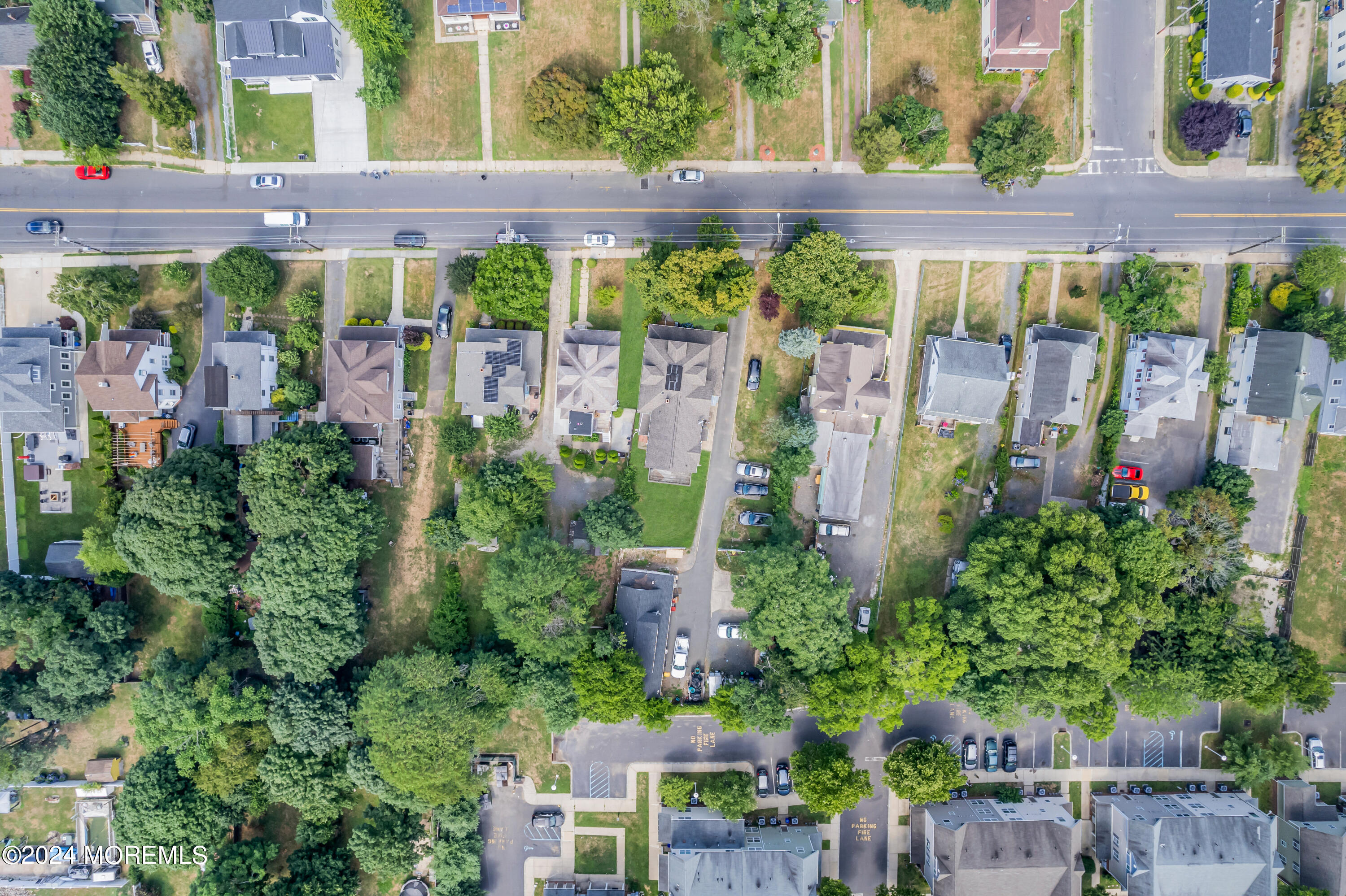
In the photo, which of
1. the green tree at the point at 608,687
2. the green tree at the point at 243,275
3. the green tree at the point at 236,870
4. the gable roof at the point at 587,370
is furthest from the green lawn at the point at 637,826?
the green tree at the point at 243,275

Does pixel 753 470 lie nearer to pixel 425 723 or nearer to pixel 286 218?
pixel 425 723

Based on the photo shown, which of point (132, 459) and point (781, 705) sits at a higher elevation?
point (132, 459)

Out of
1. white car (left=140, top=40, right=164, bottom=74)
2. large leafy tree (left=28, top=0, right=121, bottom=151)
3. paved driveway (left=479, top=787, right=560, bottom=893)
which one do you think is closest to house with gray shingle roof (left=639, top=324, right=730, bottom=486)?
paved driveway (left=479, top=787, right=560, bottom=893)

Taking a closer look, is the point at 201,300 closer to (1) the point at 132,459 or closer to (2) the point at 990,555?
(1) the point at 132,459

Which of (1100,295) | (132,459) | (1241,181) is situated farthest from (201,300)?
(1241,181)

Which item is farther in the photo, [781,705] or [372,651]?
[372,651]
